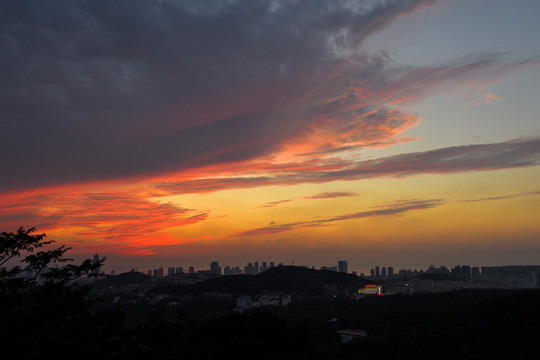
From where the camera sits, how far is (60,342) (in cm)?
A: 1265

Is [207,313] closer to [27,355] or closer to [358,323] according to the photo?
[358,323]

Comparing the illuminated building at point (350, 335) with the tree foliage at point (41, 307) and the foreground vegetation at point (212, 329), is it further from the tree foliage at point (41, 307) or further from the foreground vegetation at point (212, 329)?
the tree foliage at point (41, 307)

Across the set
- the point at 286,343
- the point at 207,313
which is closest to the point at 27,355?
the point at 286,343

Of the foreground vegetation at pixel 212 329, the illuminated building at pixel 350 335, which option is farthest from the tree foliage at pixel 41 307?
the illuminated building at pixel 350 335

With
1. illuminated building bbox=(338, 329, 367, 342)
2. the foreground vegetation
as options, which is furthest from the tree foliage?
illuminated building bbox=(338, 329, 367, 342)

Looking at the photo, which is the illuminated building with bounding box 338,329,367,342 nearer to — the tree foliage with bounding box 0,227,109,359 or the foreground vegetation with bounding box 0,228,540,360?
the foreground vegetation with bounding box 0,228,540,360

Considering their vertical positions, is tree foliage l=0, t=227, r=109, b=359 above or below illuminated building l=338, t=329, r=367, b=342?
above

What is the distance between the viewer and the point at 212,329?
33.3 metres

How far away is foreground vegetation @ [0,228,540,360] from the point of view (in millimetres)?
13178

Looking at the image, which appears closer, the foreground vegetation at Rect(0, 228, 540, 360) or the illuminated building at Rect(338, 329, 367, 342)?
the foreground vegetation at Rect(0, 228, 540, 360)

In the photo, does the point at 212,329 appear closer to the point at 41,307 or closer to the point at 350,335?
the point at 41,307

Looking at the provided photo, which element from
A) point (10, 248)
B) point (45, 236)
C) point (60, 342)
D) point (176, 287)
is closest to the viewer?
point (60, 342)

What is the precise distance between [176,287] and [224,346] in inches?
6632

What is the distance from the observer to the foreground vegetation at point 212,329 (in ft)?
43.2
